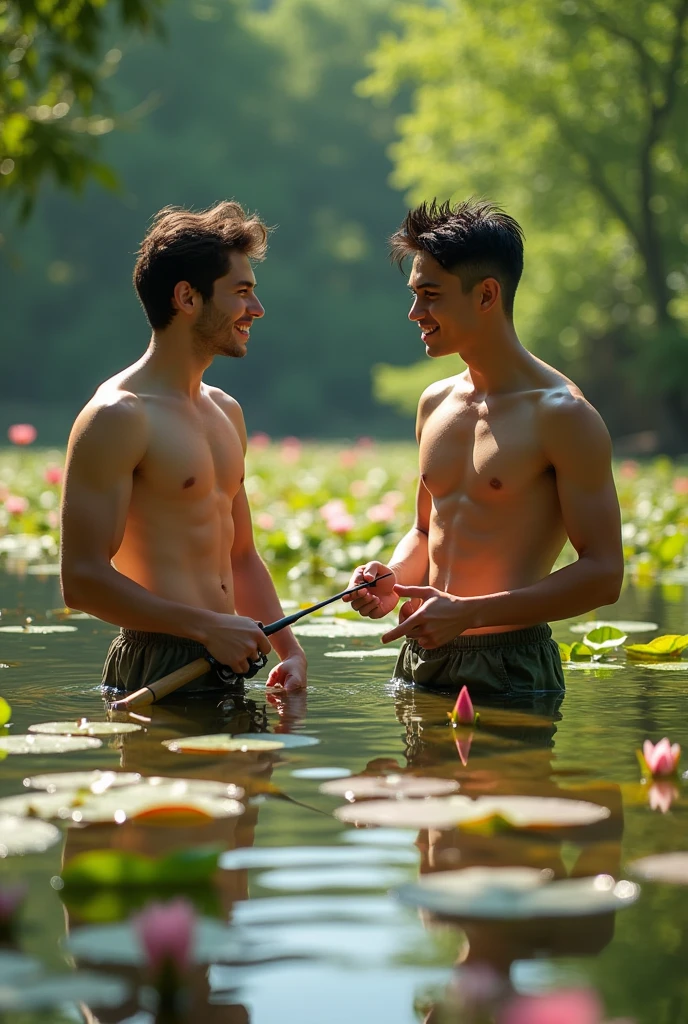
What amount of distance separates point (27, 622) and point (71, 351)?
37178 millimetres

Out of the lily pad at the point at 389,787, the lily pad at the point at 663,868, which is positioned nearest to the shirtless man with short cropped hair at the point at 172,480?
the lily pad at the point at 389,787

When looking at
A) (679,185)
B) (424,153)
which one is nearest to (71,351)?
(424,153)

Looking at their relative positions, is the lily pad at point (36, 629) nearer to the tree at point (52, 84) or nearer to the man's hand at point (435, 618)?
the tree at point (52, 84)

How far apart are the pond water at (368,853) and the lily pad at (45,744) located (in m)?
0.05

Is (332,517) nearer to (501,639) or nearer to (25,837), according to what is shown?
(501,639)

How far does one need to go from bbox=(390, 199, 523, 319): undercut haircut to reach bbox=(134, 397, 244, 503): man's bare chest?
2.45 feet

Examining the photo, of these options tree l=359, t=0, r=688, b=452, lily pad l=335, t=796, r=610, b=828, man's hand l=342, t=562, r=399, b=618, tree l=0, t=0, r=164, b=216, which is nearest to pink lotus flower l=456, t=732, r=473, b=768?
lily pad l=335, t=796, r=610, b=828

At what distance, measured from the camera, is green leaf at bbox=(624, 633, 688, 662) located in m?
4.68

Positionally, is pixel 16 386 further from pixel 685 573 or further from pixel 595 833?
pixel 595 833

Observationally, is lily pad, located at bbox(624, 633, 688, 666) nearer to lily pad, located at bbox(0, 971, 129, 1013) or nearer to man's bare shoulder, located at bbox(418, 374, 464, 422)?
man's bare shoulder, located at bbox(418, 374, 464, 422)

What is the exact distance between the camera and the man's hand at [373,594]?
4086 millimetres

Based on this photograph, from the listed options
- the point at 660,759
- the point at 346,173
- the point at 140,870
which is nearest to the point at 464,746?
the point at 660,759

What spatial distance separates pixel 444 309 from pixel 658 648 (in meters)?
1.30

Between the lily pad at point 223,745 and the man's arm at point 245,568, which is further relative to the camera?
the man's arm at point 245,568
